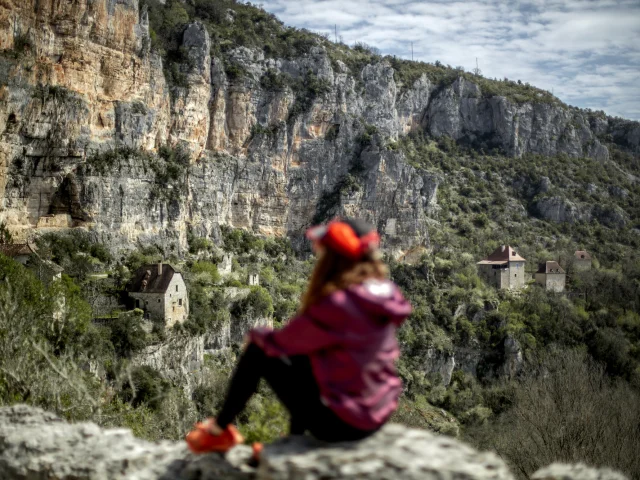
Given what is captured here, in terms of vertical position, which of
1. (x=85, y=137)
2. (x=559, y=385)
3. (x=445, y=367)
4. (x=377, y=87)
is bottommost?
(x=445, y=367)

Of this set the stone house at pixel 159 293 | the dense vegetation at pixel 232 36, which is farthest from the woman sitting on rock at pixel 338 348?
the dense vegetation at pixel 232 36

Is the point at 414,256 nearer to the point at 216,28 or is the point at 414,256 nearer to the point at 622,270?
the point at 622,270

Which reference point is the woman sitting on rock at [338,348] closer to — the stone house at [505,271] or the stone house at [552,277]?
the stone house at [505,271]

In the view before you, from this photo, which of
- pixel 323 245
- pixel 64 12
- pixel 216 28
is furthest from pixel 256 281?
pixel 323 245

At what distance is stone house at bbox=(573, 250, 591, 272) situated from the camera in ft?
179

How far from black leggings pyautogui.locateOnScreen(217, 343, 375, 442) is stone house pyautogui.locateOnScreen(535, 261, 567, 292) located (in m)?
50.5

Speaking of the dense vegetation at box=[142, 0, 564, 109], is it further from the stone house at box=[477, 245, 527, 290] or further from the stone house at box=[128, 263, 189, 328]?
the stone house at box=[477, 245, 527, 290]

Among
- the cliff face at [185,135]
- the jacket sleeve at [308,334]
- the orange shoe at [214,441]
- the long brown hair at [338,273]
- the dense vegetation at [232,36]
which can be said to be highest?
the dense vegetation at [232,36]

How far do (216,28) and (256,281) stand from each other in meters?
24.1

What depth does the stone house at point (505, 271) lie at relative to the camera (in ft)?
→ 168

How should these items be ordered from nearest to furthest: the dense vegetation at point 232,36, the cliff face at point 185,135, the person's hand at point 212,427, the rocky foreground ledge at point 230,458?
the rocky foreground ledge at point 230,458
the person's hand at point 212,427
the cliff face at point 185,135
the dense vegetation at point 232,36

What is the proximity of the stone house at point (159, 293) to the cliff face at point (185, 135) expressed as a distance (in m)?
7.39

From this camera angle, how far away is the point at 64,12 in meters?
31.6

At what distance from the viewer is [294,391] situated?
10.9 ft
